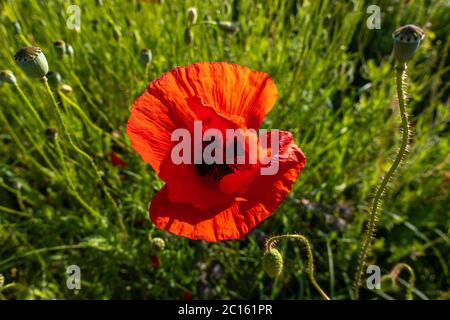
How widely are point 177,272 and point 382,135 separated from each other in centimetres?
102

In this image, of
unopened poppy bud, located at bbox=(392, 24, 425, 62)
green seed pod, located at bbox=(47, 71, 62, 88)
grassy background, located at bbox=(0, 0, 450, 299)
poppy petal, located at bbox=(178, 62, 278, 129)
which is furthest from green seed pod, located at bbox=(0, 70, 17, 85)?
Answer: unopened poppy bud, located at bbox=(392, 24, 425, 62)

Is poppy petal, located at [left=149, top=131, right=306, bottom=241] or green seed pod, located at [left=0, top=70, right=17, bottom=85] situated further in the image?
green seed pod, located at [left=0, top=70, right=17, bottom=85]

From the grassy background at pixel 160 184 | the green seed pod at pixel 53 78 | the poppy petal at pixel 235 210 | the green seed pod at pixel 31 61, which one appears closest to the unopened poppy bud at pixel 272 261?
the poppy petal at pixel 235 210

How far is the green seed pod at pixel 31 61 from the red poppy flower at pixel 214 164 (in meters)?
0.20

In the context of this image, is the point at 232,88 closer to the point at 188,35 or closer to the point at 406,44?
the point at 406,44

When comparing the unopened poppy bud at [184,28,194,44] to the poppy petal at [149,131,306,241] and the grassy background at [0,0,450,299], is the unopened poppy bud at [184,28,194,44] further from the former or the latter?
the poppy petal at [149,131,306,241]

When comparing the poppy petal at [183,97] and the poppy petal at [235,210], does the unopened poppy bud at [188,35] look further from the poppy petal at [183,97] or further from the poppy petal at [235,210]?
the poppy petal at [235,210]

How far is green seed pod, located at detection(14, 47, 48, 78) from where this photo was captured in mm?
920

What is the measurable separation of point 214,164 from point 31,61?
1.40 ft

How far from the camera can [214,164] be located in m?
1.04

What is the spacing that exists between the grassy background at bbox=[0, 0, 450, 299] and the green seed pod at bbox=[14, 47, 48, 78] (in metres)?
0.49

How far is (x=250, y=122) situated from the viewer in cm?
102
